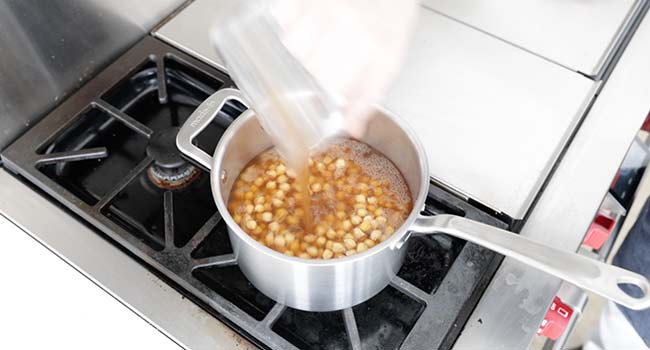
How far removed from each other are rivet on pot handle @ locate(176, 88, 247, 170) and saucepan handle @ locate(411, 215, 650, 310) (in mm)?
244

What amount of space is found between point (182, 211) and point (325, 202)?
0.59 feet

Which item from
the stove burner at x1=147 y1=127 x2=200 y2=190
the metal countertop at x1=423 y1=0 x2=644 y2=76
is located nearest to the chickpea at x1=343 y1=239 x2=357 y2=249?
the stove burner at x1=147 y1=127 x2=200 y2=190

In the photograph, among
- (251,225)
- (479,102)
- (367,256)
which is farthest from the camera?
(479,102)

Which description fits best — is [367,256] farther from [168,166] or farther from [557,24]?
[557,24]

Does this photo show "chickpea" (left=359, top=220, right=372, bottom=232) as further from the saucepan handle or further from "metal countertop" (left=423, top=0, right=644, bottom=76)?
"metal countertop" (left=423, top=0, right=644, bottom=76)

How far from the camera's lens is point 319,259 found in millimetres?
596

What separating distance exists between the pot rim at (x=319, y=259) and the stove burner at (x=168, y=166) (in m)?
0.12

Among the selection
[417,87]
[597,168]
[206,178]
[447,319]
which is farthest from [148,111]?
[597,168]

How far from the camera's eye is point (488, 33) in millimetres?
912

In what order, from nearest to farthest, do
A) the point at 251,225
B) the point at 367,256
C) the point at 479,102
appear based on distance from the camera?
the point at 367,256
the point at 251,225
the point at 479,102

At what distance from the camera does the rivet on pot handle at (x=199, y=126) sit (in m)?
0.65

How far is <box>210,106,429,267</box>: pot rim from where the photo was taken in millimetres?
554

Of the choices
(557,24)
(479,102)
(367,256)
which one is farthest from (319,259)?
(557,24)

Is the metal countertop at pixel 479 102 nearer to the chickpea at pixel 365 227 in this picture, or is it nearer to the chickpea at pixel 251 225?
the chickpea at pixel 365 227
